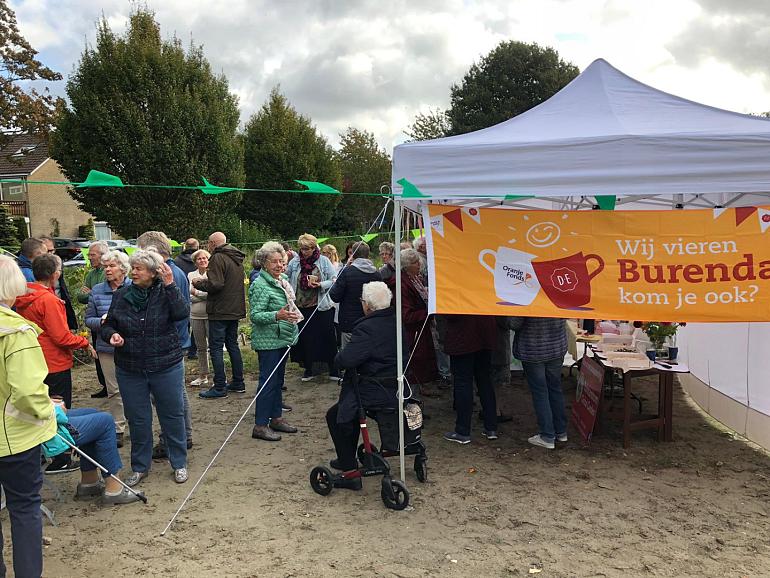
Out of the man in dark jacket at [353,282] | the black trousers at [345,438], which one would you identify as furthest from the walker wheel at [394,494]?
the man in dark jacket at [353,282]

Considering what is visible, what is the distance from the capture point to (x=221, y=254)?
6.28 meters

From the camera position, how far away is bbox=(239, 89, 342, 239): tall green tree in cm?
2450

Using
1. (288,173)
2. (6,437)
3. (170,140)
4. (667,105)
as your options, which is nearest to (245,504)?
(6,437)

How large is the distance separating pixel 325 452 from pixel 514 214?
8.25ft

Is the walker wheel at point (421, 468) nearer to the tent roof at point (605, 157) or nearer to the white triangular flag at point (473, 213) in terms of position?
the white triangular flag at point (473, 213)

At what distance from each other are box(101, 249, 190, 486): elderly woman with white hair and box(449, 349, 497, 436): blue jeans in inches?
87.0

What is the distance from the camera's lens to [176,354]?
4.14 m

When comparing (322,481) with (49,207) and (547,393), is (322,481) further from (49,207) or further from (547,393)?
(49,207)

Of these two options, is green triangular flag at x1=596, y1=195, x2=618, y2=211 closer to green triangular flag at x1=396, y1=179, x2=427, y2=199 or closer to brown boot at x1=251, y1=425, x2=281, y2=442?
green triangular flag at x1=396, y1=179, x2=427, y2=199

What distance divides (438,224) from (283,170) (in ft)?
71.9

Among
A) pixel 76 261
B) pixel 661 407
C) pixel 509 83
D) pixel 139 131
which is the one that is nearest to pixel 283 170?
pixel 76 261

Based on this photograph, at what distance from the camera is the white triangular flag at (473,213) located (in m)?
3.91

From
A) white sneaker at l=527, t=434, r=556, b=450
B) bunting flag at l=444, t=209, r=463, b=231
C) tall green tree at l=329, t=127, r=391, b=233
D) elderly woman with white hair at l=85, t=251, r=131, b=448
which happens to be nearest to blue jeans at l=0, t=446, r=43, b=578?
elderly woman with white hair at l=85, t=251, r=131, b=448

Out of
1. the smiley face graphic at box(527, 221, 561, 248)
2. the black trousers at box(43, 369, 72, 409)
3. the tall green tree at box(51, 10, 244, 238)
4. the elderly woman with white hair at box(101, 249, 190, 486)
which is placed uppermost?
the tall green tree at box(51, 10, 244, 238)
